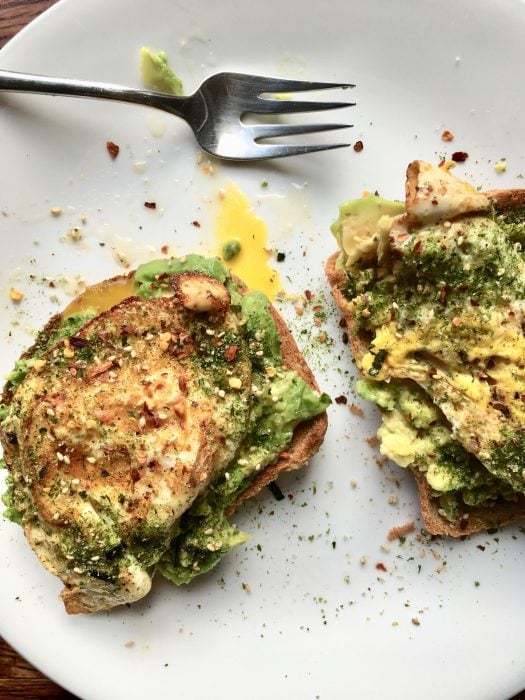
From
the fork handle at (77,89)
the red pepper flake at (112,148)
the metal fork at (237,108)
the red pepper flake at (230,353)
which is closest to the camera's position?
the red pepper flake at (230,353)

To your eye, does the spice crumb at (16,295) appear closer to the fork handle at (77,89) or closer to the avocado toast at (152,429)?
the avocado toast at (152,429)

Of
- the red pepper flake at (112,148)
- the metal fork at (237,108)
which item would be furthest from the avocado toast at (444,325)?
the red pepper flake at (112,148)

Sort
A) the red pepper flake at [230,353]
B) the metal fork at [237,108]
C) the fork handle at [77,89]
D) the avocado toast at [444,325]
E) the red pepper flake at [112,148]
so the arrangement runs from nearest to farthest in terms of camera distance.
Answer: the avocado toast at [444,325], the red pepper flake at [230,353], the fork handle at [77,89], the metal fork at [237,108], the red pepper flake at [112,148]

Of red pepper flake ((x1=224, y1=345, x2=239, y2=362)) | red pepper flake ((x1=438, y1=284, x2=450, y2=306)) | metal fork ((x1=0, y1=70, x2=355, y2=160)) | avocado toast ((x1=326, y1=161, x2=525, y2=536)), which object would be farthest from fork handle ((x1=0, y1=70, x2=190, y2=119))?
red pepper flake ((x1=438, y1=284, x2=450, y2=306))

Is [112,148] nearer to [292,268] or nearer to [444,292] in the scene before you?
[292,268]

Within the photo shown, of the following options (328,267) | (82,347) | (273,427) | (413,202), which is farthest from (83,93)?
(273,427)

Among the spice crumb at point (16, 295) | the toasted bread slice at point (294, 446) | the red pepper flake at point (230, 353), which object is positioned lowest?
the toasted bread slice at point (294, 446)

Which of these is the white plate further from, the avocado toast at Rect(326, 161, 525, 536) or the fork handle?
the avocado toast at Rect(326, 161, 525, 536)
